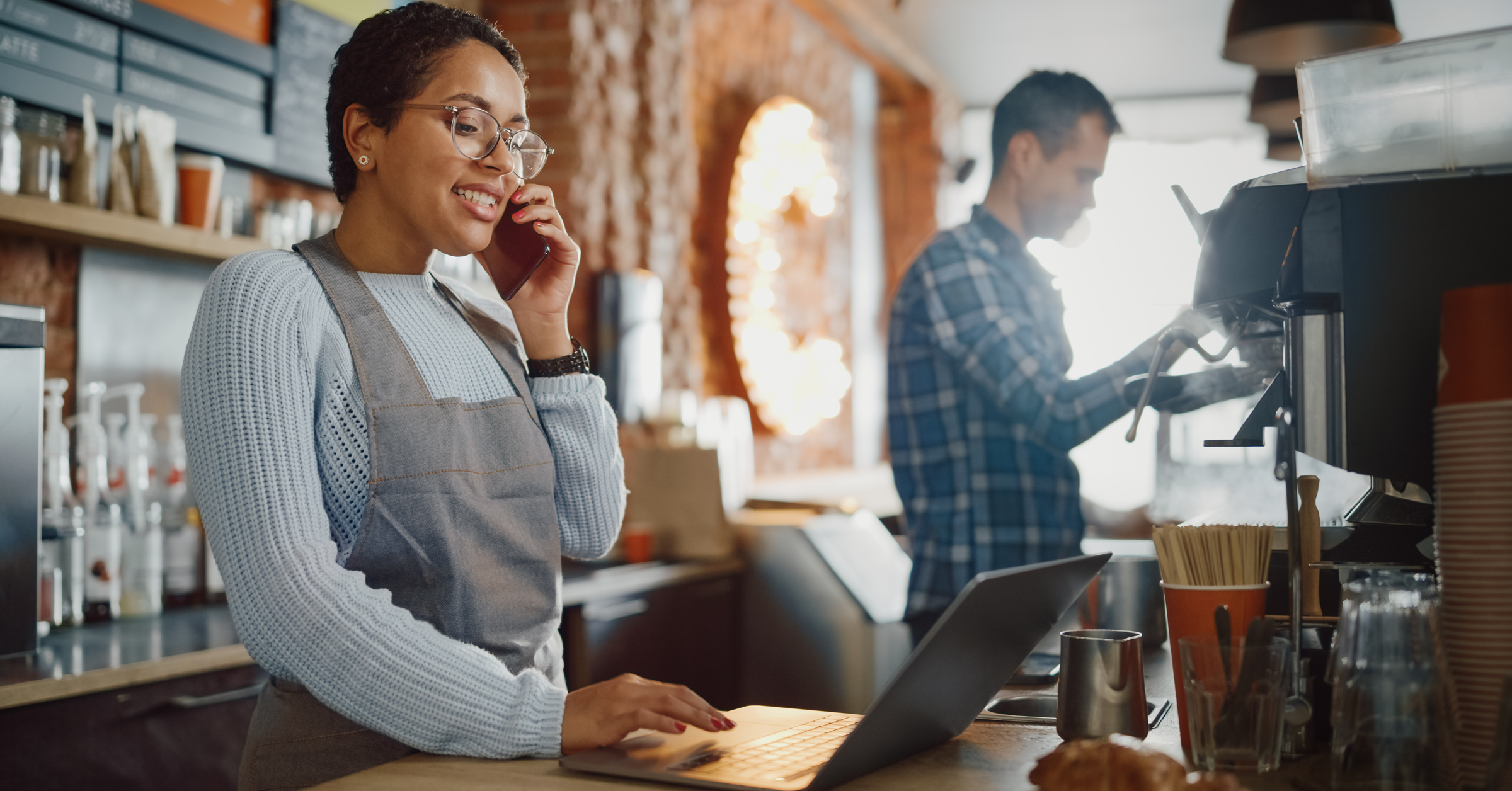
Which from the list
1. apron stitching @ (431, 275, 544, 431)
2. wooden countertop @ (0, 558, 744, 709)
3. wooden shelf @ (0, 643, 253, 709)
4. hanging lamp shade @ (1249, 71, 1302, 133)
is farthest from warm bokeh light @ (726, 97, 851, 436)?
apron stitching @ (431, 275, 544, 431)

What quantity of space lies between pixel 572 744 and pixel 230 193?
1.95 m

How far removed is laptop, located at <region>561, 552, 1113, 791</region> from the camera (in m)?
0.93

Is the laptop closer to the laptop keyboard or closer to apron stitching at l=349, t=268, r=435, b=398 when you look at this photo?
the laptop keyboard

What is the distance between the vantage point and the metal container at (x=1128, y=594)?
1722 mm

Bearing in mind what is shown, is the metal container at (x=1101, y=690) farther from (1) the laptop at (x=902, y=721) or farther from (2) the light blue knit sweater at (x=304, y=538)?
(2) the light blue knit sweater at (x=304, y=538)

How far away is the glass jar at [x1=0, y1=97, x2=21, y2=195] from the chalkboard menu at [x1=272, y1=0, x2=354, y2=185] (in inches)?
26.7

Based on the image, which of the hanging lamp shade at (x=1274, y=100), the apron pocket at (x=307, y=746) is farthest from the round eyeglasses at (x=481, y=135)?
the hanging lamp shade at (x=1274, y=100)

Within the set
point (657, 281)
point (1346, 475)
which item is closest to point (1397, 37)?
point (1346, 475)

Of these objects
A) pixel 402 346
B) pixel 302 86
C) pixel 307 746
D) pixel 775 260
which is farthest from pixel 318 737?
pixel 775 260

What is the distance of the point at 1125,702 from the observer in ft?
3.58

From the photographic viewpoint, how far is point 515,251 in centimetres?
152

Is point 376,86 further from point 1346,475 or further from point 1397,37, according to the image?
point 1397,37

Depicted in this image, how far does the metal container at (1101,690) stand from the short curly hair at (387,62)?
3.02 feet

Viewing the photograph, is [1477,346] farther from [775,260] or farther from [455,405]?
[775,260]
